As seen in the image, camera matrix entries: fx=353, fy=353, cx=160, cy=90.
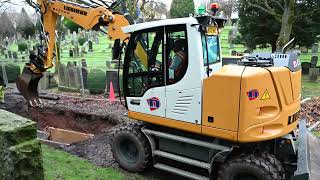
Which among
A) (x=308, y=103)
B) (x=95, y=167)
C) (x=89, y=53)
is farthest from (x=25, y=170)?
(x=89, y=53)

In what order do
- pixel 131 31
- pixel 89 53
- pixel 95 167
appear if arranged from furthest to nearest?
pixel 89 53
pixel 95 167
pixel 131 31

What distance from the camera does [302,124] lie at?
251 inches

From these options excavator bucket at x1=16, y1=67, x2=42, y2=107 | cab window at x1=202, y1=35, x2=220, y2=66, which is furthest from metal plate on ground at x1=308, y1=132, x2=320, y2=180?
excavator bucket at x1=16, y1=67, x2=42, y2=107

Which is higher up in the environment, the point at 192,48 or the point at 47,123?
the point at 192,48

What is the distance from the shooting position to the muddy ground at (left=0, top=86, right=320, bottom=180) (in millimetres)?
7773

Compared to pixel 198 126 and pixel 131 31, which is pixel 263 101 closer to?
pixel 198 126

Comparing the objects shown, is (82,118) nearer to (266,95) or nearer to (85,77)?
(85,77)

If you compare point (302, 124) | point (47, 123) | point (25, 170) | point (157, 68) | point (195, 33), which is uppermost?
point (195, 33)

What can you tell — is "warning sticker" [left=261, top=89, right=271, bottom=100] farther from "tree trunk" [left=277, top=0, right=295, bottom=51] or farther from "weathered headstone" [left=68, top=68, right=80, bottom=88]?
"weathered headstone" [left=68, top=68, right=80, bottom=88]

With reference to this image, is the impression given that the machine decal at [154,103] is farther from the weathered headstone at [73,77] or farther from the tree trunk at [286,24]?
the tree trunk at [286,24]

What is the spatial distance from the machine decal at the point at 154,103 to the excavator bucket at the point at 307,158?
231 cm

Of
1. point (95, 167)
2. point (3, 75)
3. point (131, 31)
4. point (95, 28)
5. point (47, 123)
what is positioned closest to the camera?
point (131, 31)

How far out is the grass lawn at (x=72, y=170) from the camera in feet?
18.7

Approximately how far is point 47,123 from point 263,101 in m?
7.71
